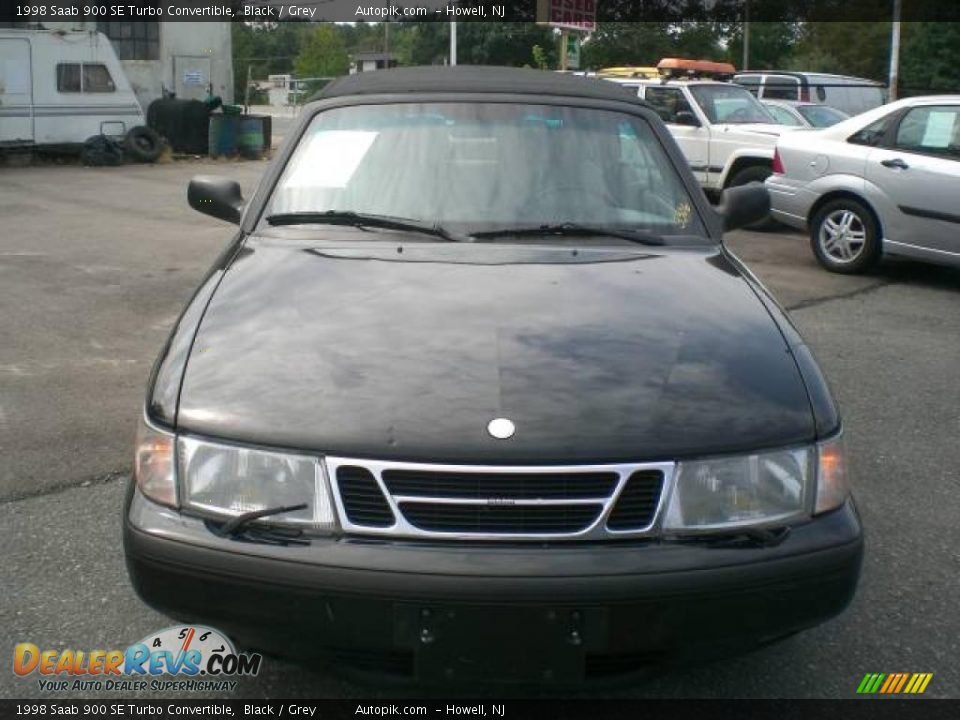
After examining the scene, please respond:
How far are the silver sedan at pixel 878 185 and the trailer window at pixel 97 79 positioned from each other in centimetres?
1415

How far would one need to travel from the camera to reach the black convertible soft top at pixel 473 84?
12.6ft

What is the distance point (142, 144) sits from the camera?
19891mm

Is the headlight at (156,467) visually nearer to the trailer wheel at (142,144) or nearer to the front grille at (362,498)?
the front grille at (362,498)

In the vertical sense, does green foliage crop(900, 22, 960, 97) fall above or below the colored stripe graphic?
above

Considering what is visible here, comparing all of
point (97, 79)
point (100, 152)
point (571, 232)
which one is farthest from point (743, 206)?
point (97, 79)

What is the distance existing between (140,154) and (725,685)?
62.4 ft

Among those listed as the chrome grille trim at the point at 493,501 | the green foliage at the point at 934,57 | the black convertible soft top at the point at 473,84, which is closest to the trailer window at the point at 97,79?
the black convertible soft top at the point at 473,84

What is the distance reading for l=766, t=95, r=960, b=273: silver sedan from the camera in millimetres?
8312

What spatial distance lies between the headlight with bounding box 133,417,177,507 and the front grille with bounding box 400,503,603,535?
0.56m

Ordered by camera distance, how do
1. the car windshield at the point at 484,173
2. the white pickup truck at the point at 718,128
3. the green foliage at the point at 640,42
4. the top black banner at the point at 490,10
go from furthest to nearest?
the green foliage at the point at 640,42
the top black banner at the point at 490,10
the white pickup truck at the point at 718,128
the car windshield at the point at 484,173

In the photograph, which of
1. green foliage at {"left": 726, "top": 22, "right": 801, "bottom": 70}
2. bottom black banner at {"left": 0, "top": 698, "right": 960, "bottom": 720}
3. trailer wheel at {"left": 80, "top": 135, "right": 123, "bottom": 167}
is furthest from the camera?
green foliage at {"left": 726, "top": 22, "right": 801, "bottom": 70}

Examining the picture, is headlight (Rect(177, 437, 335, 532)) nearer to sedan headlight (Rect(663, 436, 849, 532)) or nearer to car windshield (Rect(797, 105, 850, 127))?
sedan headlight (Rect(663, 436, 849, 532))

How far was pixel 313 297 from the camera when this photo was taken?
9.26 ft

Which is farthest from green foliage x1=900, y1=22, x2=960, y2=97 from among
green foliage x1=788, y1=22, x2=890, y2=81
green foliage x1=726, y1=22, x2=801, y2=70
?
green foliage x1=726, y1=22, x2=801, y2=70
